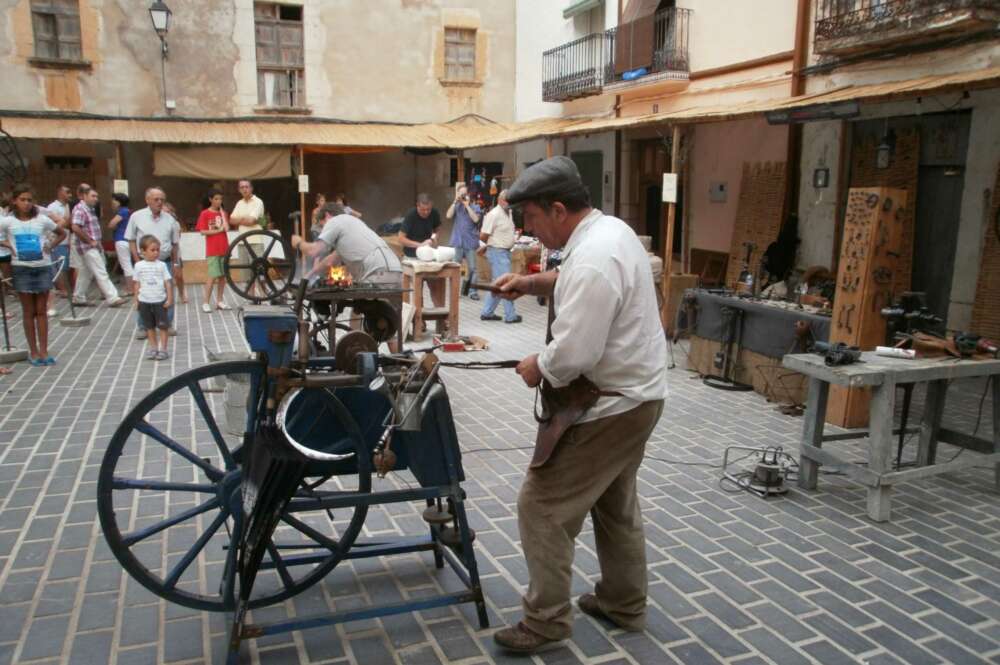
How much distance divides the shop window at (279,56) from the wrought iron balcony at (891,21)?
11.6 meters

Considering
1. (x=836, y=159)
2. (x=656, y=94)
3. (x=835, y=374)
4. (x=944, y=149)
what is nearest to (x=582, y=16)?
(x=656, y=94)

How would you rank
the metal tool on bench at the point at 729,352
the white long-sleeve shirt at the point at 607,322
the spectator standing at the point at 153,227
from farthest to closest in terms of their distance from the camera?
the spectator standing at the point at 153,227 → the metal tool on bench at the point at 729,352 → the white long-sleeve shirt at the point at 607,322

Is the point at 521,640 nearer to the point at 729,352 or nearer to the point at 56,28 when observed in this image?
the point at 729,352

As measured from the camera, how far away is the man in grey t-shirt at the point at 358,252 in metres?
7.17

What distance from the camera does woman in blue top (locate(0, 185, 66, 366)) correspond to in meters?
7.57

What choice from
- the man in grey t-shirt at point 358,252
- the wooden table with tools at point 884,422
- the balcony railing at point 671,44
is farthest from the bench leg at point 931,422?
the balcony railing at point 671,44

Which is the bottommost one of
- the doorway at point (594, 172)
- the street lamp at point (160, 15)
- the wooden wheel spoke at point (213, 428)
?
the wooden wheel spoke at point (213, 428)

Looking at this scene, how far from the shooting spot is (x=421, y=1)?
59.2 feet

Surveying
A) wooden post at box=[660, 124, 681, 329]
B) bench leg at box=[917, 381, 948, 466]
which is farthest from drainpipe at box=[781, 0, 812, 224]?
bench leg at box=[917, 381, 948, 466]

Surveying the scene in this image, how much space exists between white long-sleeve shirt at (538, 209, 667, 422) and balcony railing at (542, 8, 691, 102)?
35.5ft

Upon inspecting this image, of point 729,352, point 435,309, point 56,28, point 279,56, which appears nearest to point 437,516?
point 729,352

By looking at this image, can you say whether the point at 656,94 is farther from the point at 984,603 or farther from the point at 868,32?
the point at 984,603

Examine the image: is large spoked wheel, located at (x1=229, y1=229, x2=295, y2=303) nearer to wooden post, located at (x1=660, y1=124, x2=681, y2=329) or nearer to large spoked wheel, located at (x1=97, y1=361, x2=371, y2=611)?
large spoked wheel, located at (x1=97, y1=361, x2=371, y2=611)

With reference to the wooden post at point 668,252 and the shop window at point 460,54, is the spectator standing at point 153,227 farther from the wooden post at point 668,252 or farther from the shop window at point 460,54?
the shop window at point 460,54
